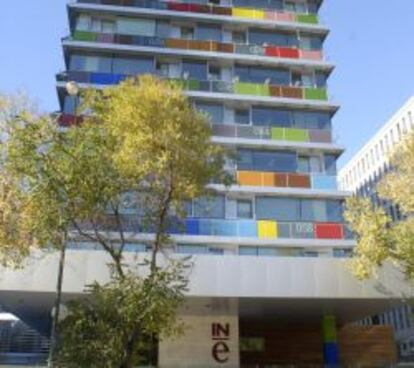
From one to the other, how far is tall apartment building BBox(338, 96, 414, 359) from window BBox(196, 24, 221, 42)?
37856 mm

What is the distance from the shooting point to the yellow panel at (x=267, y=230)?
37594mm

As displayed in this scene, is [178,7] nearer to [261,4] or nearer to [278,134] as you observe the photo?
[261,4]

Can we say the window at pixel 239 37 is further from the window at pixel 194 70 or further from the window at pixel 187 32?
the window at pixel 194 70

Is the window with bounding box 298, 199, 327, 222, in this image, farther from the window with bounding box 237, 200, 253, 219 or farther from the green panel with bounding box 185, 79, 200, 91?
the green panel with bounding box 185, 79, 200, 91

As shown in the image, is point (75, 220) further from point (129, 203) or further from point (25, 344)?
point (25, 344)

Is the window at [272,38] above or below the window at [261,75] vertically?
above

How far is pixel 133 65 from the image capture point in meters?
41.8

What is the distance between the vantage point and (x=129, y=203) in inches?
850

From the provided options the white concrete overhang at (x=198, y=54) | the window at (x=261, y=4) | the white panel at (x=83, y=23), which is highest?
the window at (x=261, y=4)

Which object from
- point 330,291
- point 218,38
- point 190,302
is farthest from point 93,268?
point 218,38

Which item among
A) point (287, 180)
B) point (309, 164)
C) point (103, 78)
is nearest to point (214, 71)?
point (103, 78)

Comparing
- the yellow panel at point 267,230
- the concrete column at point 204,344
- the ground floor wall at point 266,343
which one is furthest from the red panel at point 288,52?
the concrete column at point 204,344

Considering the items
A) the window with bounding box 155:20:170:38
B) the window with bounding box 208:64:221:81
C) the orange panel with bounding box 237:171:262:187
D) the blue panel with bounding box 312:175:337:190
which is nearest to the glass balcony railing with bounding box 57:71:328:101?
the window with bounding box 208:64:221:81

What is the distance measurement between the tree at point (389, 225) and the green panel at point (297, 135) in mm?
16422
